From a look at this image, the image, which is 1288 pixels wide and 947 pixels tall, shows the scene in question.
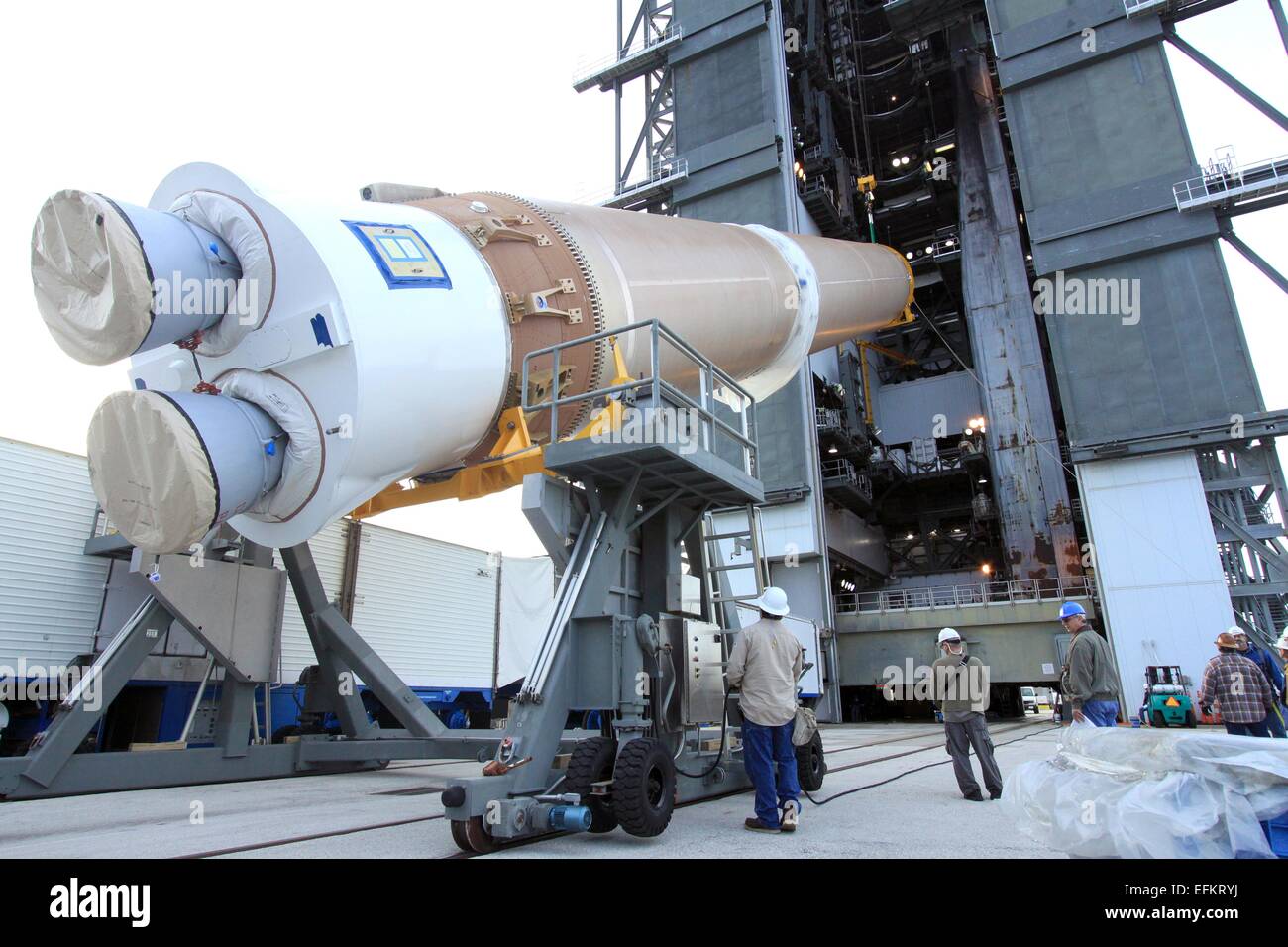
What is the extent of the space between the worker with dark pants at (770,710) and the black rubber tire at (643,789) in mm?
608

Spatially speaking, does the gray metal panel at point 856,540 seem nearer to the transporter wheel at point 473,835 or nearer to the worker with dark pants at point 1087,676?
the worker with dark pants at point 1087,676

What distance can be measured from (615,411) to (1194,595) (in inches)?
651

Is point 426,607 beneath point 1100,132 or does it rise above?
beneath

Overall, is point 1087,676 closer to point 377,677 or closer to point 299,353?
point 299,353

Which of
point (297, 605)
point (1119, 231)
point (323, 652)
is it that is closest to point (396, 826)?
point (323, 652)

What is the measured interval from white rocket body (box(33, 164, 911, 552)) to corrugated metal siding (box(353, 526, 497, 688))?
707cm

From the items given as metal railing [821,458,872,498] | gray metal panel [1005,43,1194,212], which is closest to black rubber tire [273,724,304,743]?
metal railing [821,458,872,498]

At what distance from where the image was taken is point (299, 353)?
4.71 m

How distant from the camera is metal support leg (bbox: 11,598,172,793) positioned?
6922 millimetres

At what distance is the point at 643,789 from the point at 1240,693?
5.50 m

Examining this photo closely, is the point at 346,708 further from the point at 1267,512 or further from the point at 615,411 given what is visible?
the point at 1267,512

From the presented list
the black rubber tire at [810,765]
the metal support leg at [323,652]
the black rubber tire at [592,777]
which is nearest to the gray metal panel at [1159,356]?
the black rubber tire at [810,765]
